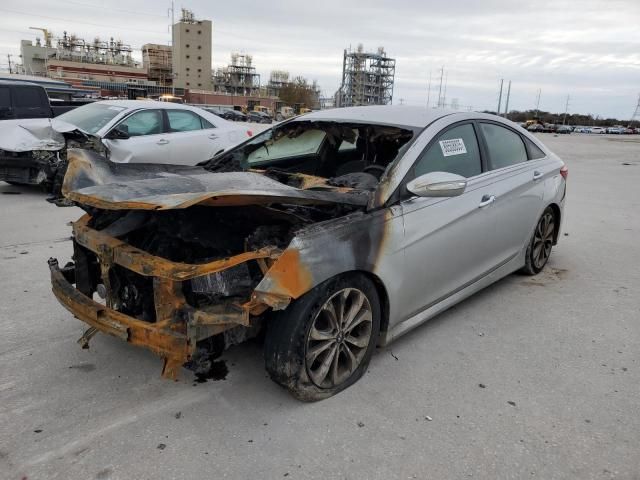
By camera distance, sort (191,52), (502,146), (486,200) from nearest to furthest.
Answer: (486,200) < (502,146) < (191,52)

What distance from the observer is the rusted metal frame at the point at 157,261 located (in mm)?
2400

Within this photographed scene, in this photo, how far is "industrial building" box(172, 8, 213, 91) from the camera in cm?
10700

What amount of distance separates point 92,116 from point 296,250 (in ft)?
24.5

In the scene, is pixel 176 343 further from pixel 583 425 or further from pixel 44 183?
pixel 44 183

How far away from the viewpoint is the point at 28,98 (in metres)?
10.4

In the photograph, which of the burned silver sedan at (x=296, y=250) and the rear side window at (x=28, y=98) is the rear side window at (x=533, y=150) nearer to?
the burned silver sedan at (x=296, y=250)

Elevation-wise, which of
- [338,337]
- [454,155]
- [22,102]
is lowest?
[338,337]

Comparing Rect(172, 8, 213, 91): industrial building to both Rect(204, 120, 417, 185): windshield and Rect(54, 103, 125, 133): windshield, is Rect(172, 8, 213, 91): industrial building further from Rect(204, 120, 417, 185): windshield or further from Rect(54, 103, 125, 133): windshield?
Rect(204, 120, 417, 185): windshield

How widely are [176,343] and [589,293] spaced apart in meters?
3.83

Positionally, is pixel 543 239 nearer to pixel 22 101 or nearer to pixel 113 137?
pixel 113 137

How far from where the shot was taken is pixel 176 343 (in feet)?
7.88

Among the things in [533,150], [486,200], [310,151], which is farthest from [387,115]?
[533,150]

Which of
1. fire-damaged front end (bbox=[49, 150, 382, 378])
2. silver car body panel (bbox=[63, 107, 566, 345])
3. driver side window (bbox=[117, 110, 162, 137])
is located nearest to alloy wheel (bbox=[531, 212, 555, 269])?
silver car body panel (bbox=[63, 107, 566, 345])

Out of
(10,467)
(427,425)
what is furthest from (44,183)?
(427,425)
